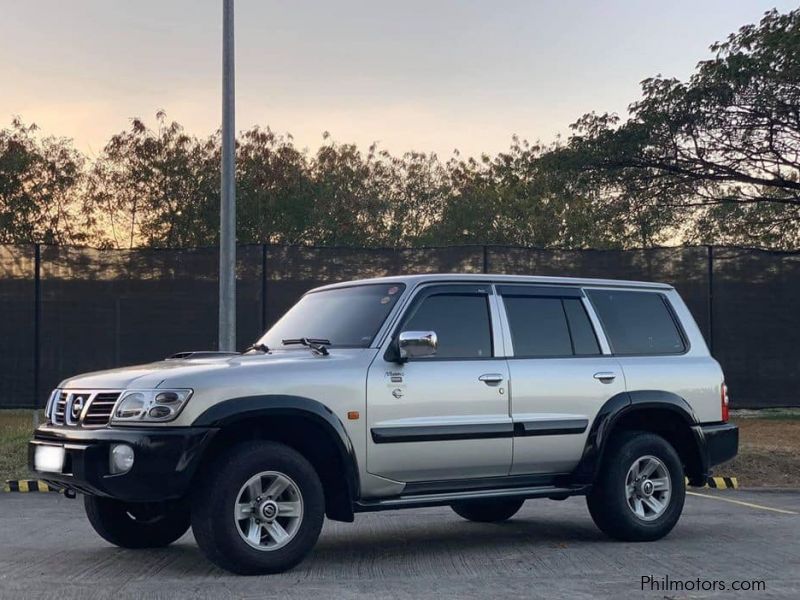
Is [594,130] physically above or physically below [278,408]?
above

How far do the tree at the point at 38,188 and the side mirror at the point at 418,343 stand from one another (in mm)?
33978

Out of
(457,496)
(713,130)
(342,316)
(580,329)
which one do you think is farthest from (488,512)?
(713,130)

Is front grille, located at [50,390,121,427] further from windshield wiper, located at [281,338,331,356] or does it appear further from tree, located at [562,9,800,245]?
tree, located at [562,9,800,245]

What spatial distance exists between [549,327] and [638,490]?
4.74 ft

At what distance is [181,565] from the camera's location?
7.81 m

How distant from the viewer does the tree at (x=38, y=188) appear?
40.1m

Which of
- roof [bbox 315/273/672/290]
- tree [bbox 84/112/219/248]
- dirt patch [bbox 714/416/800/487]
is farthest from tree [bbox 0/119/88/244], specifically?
roof [bbox 315/273/672/290]

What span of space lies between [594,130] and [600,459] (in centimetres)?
1558

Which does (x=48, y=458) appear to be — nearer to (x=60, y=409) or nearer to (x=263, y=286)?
(x=60, y=409)

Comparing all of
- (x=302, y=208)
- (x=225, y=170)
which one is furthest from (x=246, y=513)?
(x=302, y=208)

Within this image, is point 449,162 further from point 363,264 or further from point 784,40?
point 363,264

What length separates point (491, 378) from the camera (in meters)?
8.30

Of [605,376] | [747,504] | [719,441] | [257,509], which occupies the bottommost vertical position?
[747,504]

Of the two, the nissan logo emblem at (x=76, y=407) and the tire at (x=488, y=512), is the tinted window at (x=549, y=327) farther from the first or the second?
the nissan logo emblem at (x=76, y=407)
